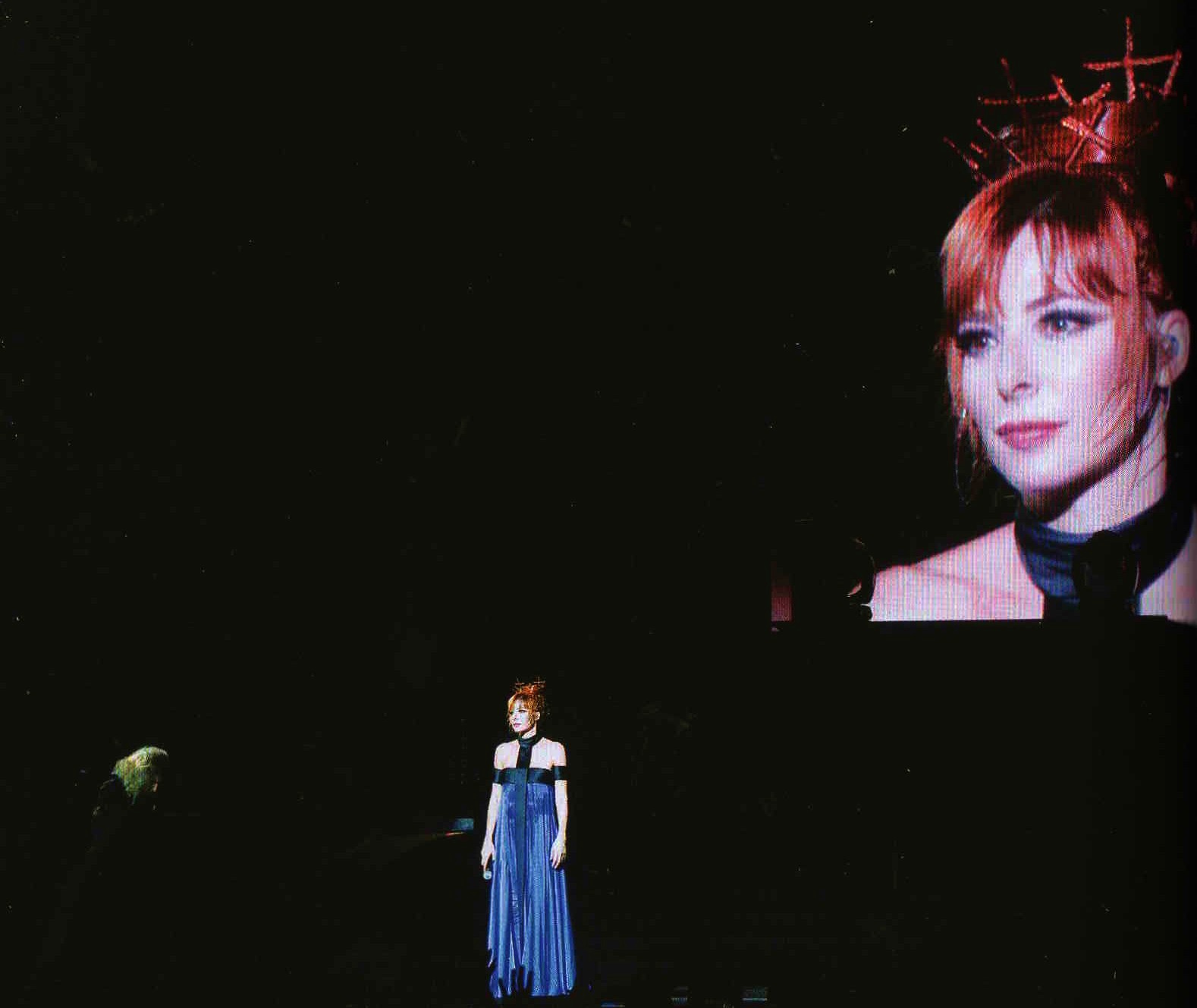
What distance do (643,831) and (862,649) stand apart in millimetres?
1336

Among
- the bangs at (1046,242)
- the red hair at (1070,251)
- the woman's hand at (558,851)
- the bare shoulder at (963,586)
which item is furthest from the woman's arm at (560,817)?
the bangs at (1046,242)

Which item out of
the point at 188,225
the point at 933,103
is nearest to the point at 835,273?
the point at 933,103

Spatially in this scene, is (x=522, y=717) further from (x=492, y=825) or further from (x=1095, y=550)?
(x=1095, y=550)

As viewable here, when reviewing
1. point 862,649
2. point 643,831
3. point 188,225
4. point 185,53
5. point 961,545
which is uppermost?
point 185,53

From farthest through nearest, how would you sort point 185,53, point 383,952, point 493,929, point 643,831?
point 643,831
point 185,53
point 383,952
point 493,929

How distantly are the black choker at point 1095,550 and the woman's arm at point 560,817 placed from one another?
2.10m

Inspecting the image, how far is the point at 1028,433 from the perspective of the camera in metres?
5.19

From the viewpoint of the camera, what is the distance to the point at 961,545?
17.4 feet

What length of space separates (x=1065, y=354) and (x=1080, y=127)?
38.6 inches

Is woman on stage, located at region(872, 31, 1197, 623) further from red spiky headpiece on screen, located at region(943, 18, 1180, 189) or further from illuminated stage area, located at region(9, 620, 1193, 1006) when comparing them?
illuminated stage area, located at region(9, 620, 1193, 1006)

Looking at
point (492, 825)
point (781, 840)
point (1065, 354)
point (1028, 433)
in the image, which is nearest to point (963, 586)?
point (1028, 433)

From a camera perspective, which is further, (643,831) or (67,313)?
(643,831)

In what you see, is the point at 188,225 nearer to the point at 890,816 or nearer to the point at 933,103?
the point at 933,103

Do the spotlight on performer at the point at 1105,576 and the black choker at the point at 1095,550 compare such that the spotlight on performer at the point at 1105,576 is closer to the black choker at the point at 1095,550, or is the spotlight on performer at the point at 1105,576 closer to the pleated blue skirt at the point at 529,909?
the black choker at the point at 1095,550
